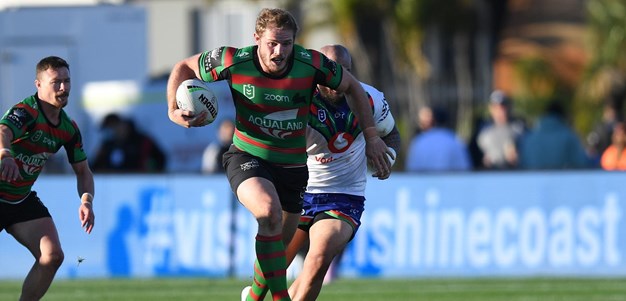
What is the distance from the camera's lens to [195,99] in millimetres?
10117

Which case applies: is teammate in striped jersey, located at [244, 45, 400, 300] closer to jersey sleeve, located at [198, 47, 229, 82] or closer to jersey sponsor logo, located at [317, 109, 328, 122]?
jersey sponsor logo, located at [317, 109, 328, 122]

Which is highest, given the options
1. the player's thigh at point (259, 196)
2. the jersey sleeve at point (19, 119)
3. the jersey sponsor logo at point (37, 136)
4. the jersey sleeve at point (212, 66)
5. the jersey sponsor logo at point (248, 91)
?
the jersey sleeve at point (212, 66)

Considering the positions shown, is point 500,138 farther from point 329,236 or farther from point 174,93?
point 174,93

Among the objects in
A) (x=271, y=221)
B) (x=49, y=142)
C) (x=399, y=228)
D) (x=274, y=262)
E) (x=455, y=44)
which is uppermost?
(x=49, y=142)

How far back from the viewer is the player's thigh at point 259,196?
10016mm

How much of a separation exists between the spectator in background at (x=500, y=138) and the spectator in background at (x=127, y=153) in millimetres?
4197

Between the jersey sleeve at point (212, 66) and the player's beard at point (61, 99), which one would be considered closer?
the jersey sleeve at point (212, 66)

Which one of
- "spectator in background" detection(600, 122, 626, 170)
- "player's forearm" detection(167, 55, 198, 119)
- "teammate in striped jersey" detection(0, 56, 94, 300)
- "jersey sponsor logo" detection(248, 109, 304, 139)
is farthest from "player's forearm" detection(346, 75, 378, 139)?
"spectator in background" detection(600, 122, 626, 170)

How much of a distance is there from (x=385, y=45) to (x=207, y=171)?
18.6m

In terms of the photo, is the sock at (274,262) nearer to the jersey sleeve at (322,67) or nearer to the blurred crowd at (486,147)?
the jersey sleeve at (322,67)

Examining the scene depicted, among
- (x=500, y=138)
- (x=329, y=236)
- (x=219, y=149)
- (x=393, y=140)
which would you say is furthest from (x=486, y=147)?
(x=329, y=236)

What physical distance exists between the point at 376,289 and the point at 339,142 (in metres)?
4.75

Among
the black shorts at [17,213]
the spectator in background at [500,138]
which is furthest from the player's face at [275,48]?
the spectator in background at [500,138]

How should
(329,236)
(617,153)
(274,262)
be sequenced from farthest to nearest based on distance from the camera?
(617,153), (329,236), (274,262)
